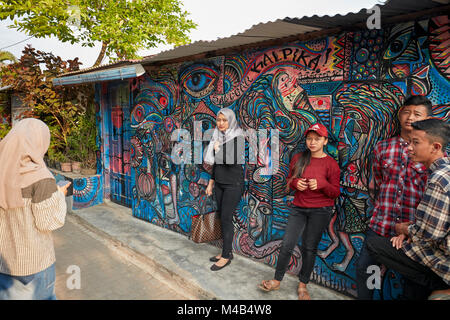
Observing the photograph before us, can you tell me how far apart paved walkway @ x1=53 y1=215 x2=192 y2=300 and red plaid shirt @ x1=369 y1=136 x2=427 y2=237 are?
7.82 ft

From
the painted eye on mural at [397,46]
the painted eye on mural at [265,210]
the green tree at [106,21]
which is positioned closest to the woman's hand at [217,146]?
the painted eye on mural at [265,210]

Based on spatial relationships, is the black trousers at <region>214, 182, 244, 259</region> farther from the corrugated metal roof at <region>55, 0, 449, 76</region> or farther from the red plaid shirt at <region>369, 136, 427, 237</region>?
the corrugated metal roof at <region>55, 0, 449, 76</region>

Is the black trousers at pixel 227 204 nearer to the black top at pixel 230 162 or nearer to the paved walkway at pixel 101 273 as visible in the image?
the black top at pixel 230 162

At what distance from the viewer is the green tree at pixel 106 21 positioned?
9.11m

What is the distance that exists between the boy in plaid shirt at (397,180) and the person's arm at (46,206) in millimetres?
2592

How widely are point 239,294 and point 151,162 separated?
3213 mm

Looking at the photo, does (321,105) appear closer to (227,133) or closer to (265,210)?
(227,133)

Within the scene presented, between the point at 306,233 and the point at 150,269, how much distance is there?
2.30 meters

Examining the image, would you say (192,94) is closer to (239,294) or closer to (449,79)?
(239,294)

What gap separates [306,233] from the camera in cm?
316

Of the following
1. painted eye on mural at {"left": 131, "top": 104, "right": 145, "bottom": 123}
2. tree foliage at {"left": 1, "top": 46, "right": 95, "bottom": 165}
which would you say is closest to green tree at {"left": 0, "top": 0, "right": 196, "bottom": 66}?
tree foliage at {"left": 1, "top": 46, "right": 95, "bottom": 165}

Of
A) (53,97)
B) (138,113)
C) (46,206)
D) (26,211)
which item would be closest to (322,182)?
(46,206)

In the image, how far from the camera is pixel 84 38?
1078 cm

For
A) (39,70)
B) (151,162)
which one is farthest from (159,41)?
(151,162)
